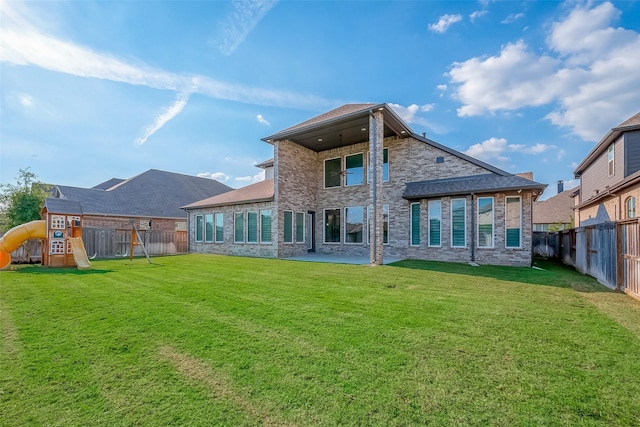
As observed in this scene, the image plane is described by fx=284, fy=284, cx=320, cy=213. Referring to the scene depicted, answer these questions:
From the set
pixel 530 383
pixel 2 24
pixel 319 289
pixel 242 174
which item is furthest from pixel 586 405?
pixel 242 174

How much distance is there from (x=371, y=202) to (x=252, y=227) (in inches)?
282

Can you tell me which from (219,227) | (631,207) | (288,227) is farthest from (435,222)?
(219,227)

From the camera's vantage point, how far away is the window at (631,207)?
10625mm

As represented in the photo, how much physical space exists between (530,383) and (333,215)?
13.6 meters

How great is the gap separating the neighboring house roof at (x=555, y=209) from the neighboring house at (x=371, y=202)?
24023mm

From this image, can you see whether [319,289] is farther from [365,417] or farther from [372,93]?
[372,93]

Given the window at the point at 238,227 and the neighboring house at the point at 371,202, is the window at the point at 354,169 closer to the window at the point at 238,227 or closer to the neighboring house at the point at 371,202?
the neighboring house at the point at 371,202

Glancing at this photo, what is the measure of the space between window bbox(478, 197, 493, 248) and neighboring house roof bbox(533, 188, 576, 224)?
79.0 ft

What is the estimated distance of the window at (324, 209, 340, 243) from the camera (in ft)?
52.2

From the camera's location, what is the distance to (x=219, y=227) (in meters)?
17.8

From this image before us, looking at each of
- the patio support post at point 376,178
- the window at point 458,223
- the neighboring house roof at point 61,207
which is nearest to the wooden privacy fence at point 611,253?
the window at point 458,223

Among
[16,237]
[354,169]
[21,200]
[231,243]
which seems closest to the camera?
[16,237]

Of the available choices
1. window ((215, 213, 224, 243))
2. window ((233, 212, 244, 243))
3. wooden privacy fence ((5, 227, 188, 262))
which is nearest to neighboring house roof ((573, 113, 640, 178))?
window ((233, 212, 244, 243))

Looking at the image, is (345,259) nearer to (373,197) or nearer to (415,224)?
(373,197)
